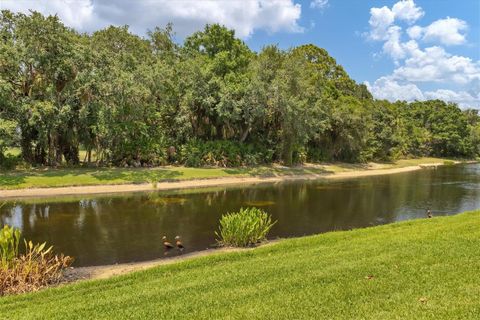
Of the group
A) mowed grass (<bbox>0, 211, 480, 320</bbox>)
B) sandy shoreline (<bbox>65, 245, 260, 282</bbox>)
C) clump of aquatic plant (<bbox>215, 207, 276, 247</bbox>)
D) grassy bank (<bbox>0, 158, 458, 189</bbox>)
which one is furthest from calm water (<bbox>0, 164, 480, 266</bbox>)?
mowed grass (<bbox>0, 211, 480, 320</bbox>)

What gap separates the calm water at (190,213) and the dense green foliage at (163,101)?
30.1 ft

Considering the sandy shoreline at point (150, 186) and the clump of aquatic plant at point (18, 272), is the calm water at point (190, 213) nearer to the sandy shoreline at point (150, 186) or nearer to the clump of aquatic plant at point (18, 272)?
the sandy shoreline at point (150, 186)

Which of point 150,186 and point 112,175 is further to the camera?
point 112,175

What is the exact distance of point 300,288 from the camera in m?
8.27

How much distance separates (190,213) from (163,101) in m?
22.3

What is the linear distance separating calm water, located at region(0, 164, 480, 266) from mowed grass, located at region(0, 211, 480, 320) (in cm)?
498

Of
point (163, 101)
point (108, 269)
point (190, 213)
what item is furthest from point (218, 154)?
point (108, 269)

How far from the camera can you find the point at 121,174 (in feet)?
112

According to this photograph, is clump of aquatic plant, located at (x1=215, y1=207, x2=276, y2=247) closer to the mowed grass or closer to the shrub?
the mowed grass

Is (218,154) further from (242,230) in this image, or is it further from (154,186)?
(242,230)

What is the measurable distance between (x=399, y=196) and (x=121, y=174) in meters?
22.2

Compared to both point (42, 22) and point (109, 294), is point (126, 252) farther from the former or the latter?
point (42, 22)

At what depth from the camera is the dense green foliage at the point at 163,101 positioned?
32.3m

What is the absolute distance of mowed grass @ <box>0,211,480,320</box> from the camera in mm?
7102
